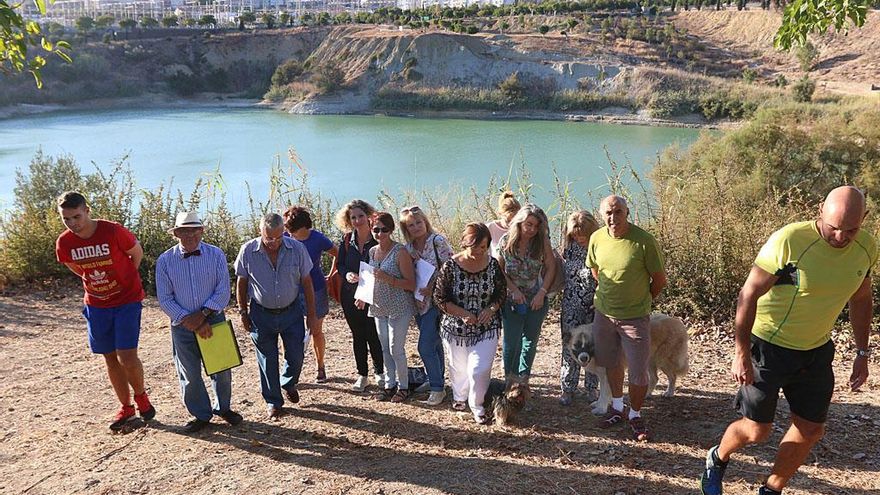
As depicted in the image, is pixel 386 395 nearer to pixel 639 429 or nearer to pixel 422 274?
pixel 422 274

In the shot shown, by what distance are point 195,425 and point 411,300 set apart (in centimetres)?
139

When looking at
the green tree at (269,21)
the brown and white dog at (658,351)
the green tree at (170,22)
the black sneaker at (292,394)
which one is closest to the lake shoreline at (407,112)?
the green tree at (269,21)

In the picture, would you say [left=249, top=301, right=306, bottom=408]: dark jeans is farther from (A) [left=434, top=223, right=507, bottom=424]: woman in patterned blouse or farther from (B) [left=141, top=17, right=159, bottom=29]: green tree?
(B) [left=141, top=17, right=159, bottom=29]: green tree

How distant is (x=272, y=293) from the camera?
3.83m

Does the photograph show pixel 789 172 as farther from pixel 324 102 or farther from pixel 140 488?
pixel 324 102

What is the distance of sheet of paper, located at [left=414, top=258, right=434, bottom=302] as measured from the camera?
12.9 feet

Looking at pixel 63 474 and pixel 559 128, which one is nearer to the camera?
pixel 63 474

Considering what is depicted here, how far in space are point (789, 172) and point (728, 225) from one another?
1010cm

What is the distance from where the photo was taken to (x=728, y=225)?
20.6 ft

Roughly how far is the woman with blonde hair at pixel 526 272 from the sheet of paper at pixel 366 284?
75cm

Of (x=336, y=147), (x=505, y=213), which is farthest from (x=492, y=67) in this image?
(x=505, y=213)

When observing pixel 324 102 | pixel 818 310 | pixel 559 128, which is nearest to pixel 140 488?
pixel 818 310

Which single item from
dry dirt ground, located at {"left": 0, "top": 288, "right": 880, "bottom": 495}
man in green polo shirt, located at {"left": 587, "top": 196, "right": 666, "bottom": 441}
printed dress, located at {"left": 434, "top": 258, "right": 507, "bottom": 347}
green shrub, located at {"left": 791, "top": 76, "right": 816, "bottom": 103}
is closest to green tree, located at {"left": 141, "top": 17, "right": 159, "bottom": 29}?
green shrub, located at {"left": 791, "top": 76, "right": 816, "bottom": 103}

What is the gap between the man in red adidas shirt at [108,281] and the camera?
3.59 metres
